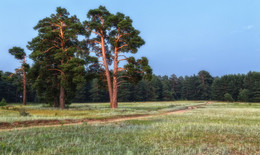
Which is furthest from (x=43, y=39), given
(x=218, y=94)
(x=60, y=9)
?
(x=218, y=94)

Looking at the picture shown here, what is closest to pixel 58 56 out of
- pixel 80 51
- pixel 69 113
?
pixel 80 51

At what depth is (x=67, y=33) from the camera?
28031 millimetres

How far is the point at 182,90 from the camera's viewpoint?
379ft

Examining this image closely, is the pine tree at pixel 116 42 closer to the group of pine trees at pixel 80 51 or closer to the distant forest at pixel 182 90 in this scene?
the group of pine trees at pixel 80 51

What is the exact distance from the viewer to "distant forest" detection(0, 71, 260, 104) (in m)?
83.9

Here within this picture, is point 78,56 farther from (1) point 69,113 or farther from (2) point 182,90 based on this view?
(2) point 182,90

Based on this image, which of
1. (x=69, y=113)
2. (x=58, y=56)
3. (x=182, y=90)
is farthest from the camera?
(x=182, y=90)

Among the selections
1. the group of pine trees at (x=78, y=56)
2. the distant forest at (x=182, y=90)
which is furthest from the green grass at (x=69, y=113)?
the distant forest at (x=182, y=90)

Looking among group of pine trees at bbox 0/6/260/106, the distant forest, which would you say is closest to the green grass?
group of pine trees at bbox 0/6/260/106

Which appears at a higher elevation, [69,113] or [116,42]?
[116,42]

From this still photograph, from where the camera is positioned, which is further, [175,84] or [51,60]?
[175,84]

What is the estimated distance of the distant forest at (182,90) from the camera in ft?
275

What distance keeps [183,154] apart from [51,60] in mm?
29038

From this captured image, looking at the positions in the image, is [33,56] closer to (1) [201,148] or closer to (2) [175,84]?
(1) [201,148]
